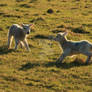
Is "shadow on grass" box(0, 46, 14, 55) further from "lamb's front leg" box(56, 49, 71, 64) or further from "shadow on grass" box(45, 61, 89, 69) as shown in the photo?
"lamb's front leg" box(56, 49, 71, 64)

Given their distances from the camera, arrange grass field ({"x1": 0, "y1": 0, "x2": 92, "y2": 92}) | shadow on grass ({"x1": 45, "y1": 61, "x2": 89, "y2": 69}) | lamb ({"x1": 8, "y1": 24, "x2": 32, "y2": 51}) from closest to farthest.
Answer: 1. grass field ({"x1": 0, "y1": 0, "x2": 92, "y2": 92})
2. shadow on grass ({"x1": 45, "y1": 61, "x2": 89, "y2": 69})
3. lamb ({"x1": 8, "y1": 24, "x2": 32, "y2": 51})

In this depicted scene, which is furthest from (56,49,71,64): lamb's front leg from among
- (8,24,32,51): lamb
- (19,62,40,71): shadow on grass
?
(8,24,32,51): lamb

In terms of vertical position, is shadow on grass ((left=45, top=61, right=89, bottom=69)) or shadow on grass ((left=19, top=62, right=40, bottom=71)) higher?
shadow on grass ((left=19, top=62, right=40, bottom=71))

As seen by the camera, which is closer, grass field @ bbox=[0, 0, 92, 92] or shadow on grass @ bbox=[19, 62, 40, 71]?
grass field @ bbox=[0, 0, 92, 92]

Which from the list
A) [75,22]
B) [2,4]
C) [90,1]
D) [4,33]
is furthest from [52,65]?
[90,1]

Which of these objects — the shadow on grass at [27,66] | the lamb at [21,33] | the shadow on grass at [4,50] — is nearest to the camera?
the shadow on grass at [27,66]

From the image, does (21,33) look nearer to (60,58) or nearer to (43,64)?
(43,64)

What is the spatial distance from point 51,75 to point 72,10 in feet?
56.9

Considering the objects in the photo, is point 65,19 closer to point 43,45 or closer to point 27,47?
point 43,45

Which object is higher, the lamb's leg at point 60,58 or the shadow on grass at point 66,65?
the lamb's leg at point 60,58

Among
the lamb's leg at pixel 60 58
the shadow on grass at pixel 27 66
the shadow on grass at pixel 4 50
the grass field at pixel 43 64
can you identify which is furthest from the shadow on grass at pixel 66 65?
the shadow on grass at pixel 4 50

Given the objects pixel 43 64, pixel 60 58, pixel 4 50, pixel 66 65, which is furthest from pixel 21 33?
pixel 66 65

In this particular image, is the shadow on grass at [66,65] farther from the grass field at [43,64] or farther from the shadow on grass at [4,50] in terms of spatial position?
the shadow on grass at [4,50]

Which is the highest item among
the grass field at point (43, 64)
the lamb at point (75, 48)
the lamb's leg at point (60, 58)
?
the lamb at point (75, 48)
